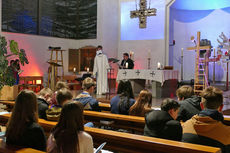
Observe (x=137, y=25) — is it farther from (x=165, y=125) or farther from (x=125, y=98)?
(x=165, y=125)

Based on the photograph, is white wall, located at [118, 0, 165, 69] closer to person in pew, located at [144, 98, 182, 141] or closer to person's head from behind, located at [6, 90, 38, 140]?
person in pew, located at [144, 98, 182, 141]

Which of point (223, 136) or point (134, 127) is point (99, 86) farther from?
point (223, 136)

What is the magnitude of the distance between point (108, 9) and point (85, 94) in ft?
31.4

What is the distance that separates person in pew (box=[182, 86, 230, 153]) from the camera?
2.57m

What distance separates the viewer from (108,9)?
13227mm

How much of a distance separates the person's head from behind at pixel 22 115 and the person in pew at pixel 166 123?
118cm

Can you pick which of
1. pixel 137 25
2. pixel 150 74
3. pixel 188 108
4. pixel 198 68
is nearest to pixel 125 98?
pixel 188 108

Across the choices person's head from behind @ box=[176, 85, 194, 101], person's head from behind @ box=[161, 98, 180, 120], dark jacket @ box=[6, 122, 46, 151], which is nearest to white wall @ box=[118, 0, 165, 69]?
person's head from behind @ box=[176, 85, 194, 101]

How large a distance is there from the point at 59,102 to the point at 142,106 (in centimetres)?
127

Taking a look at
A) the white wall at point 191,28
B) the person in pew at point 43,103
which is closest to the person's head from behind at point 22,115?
the person in pew at point 43,103

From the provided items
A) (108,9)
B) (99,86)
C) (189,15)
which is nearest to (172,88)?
(99,86)

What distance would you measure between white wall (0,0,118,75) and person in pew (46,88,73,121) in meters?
8.99

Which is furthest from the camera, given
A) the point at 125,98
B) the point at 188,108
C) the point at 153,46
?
the point at 153,46

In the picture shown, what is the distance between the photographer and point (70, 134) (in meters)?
1.92
